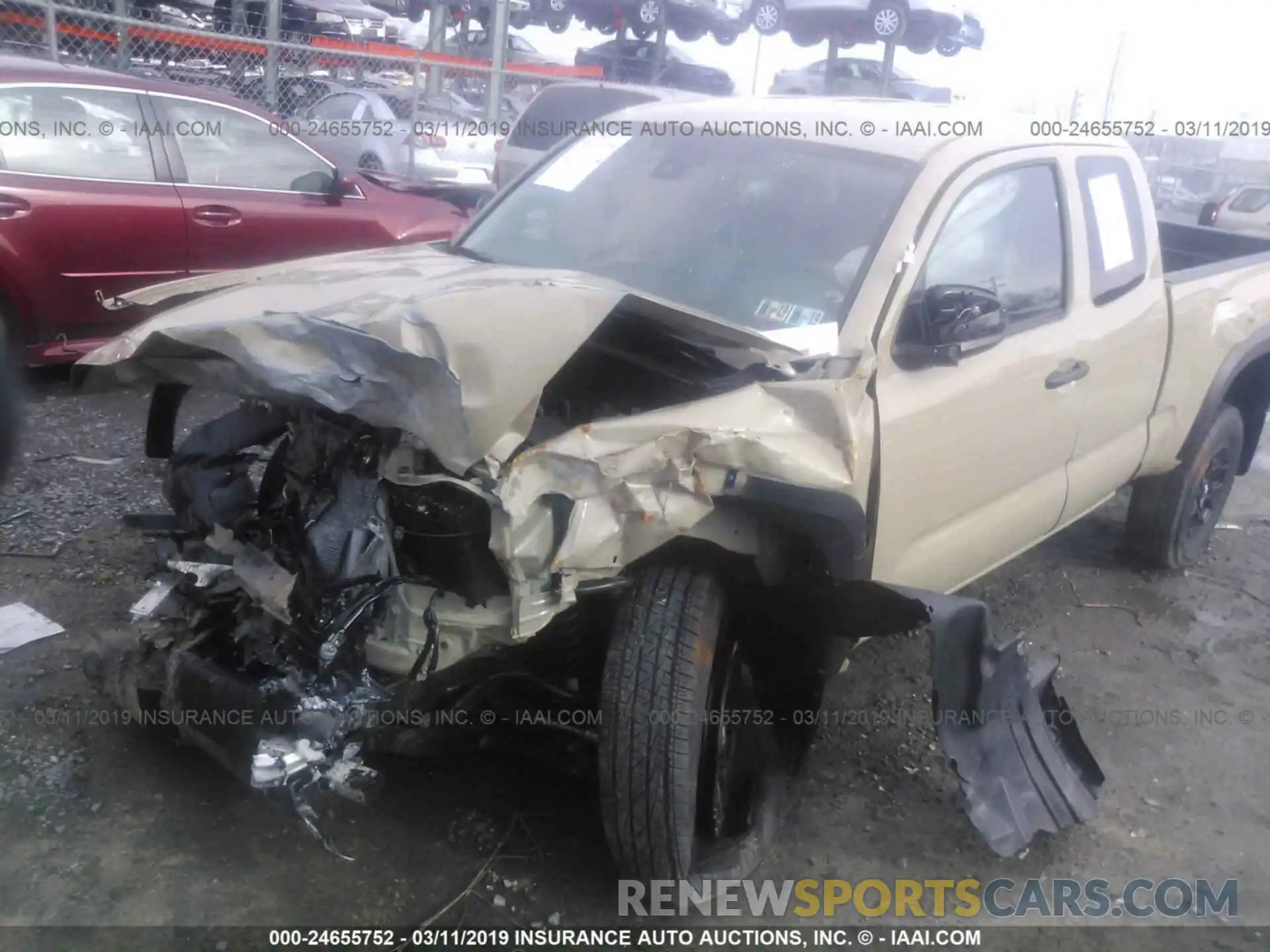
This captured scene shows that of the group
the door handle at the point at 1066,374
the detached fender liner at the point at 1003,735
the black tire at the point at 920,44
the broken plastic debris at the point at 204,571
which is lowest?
the detached fender liner at the point at 1003,735

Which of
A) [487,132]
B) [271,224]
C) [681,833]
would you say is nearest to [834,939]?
[681,833]

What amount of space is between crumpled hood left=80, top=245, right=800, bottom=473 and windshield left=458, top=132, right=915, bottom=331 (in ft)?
1.41

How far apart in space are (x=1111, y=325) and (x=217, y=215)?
15.7 ft

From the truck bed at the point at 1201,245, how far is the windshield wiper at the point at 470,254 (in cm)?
357

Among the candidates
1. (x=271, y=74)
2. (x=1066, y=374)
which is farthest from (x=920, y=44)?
(x=1066, y=374)

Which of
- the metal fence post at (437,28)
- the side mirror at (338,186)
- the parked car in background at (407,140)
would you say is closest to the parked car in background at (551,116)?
the parked car in background at (407,140)

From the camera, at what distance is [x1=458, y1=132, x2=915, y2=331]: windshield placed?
10.4 feet

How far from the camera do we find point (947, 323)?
9.96ft

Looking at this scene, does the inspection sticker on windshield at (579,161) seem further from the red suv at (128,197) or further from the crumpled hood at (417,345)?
the red suv at (128,197)

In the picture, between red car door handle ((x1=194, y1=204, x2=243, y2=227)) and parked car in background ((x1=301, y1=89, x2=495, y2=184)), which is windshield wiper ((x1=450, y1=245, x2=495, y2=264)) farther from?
parked car in background ((x1=301, y1=89, x2=495, y2=184))

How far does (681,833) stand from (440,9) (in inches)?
693

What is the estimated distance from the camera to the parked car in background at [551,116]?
9.47m

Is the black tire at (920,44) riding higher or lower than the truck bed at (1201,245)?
higher

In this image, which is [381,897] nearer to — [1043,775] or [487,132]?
[1043,775]
